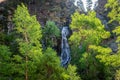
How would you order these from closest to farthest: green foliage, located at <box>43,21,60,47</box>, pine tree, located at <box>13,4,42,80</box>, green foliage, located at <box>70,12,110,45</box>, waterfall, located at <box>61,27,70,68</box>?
1. pine tree, located at <box>13,4,42,80</box>
2. green foliage, located at <box>70,12,110,45</box>
3. waterfall, located at <box>61,27,70,68</box>
4. green foliage, located at <box>43,21,60,47</box>

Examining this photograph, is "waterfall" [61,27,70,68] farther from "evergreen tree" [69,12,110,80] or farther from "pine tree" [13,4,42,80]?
"pine tree" [13,4,42,80]

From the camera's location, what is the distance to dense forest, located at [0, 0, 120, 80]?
21.1 metres

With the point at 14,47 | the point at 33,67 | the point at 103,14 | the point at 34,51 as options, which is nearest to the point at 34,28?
the point at 34,51

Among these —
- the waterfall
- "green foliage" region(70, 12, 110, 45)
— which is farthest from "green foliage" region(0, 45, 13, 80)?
the waterfall

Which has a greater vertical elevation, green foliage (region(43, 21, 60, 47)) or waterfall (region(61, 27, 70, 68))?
green foliage (region(43, 21, 60, 47))

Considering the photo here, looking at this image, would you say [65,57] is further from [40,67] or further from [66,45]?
[40,67]

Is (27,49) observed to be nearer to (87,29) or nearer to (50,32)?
(87,29)

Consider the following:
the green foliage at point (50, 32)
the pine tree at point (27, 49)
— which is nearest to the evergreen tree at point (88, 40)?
the pine tree at point (27, 49)

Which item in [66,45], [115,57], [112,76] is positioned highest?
[115,57]

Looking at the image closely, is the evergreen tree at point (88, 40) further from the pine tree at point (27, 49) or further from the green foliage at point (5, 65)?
the green foliage at point (5, 65)

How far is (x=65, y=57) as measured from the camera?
160ft

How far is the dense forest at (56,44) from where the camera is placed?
21.1m

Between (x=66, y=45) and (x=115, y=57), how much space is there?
4244cm

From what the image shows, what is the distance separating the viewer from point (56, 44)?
52.2 meters
